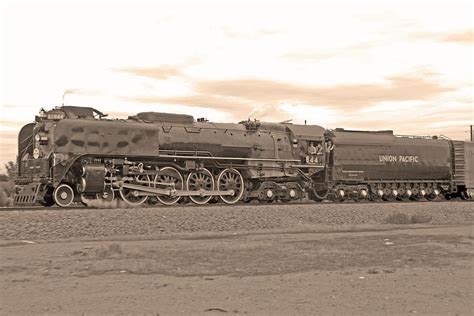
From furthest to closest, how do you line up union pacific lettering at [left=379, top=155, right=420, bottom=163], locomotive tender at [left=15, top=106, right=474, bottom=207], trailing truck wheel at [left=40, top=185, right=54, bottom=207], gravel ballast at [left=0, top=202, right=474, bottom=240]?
1. union pacific lettering at [left=379, top=155, right=420, bottom=163]
2. trailing truck wheel at [left=40, top=185, right=54, bottom=207]
3. locomotive tender at [left=15, top=106, right=474, bottom=207]
4. gravel ballast at [left=0, top=202, right=474, bottom=240]

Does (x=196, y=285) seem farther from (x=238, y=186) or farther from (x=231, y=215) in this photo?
(x=238, y=186)

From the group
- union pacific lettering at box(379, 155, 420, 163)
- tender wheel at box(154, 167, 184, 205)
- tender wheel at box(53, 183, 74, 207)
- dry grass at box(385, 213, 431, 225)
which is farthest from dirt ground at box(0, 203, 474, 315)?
union pacific lettering at box(379, 155, 420, 163)

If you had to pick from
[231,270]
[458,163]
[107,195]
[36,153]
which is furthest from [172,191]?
[458,163]

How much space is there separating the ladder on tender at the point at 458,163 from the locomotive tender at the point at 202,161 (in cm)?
244

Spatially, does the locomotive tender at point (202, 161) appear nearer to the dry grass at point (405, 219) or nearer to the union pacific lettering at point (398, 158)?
the union pacific lettering at point (398, 158)

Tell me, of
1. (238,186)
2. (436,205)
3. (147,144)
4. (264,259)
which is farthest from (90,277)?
(436,205)

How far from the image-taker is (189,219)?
46.6 ft

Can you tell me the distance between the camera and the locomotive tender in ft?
58.9

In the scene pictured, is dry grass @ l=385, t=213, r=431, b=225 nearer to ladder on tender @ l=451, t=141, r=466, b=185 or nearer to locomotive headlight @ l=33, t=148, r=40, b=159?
locomotive headlight @ l=33, t=148, r=40, b=159

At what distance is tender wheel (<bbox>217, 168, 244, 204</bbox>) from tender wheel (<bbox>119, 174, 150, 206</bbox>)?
10.7ft

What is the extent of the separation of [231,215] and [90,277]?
7.85 metres

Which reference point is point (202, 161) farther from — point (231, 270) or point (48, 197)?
point (231, 270)

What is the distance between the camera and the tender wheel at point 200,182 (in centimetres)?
2028

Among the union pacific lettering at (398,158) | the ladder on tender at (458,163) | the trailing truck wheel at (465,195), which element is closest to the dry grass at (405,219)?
the union pacific lettering at (398,158)
